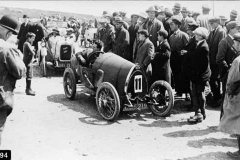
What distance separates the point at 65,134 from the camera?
622cm

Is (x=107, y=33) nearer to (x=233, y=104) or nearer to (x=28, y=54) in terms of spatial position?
(x=28, y=54)

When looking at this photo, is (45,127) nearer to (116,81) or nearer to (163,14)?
(116,81)

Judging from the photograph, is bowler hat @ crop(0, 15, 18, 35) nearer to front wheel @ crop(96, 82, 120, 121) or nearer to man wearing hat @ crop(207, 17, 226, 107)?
front wheel @ crop(96, 82, 120, 121)

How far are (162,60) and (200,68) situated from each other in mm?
1053

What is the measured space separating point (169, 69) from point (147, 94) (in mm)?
851

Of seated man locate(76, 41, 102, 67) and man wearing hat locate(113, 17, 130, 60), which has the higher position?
man wearing hat locate(113, 17, 130, 60)

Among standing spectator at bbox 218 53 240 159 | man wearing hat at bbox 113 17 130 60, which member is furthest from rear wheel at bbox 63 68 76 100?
standing spectator at bbox 218 53 240 159

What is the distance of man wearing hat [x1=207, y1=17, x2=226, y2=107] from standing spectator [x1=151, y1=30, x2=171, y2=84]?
4.57 ft

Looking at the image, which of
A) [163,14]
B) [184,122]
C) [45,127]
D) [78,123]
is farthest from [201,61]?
[163,14]

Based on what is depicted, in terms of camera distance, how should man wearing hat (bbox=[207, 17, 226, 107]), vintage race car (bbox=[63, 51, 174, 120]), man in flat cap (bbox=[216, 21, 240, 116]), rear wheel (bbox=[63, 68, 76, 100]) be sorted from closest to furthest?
vintage race car (bbox=[63, 51, 174, 120]), man in flat cap (bbox=[216, 21, 240, 116]), man wearing hat (bbox=[207, 17, 226, 107]), rear wheel (bbox=[63, 68, 76, 100])

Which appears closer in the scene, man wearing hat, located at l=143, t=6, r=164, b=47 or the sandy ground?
the sandy ground

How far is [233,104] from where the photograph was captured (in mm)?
5152

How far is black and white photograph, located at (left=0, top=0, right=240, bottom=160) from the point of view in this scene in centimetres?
516

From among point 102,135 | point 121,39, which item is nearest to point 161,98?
point 102,135
